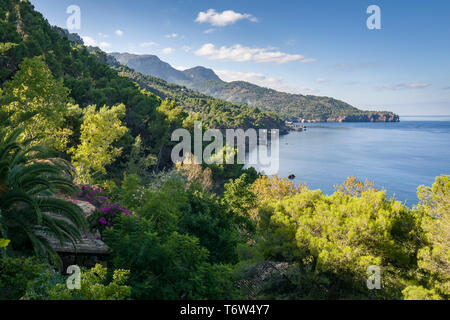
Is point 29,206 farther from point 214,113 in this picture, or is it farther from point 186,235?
point 214,113

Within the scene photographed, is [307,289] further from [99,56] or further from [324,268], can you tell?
[99,56]

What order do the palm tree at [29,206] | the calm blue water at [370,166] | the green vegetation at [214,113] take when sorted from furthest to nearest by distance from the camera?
the green vegetation at [214,113], the calm blue water at [370,166], the palm tree at [29,206]

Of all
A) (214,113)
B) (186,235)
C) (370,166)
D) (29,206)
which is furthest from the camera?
(214,113)

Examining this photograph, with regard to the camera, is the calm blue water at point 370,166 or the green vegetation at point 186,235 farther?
the calm blue water at point 370,166

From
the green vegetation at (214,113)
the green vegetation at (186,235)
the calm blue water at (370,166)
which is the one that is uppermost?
the green vegetation at (214,113)

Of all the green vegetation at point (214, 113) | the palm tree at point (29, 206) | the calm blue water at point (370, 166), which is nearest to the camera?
the palm tree at point (29, 206)

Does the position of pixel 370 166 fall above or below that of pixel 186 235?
below

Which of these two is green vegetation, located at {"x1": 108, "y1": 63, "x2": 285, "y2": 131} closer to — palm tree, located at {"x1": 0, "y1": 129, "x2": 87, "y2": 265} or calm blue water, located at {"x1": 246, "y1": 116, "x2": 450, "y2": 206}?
calm blue water, located at {"x1": 246, "y1": 116, "x2": 450, "y2": 206}

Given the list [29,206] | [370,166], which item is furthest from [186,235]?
[370,166]

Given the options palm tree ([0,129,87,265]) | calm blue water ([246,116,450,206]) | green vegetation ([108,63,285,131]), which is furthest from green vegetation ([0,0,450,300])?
green vegetation ([108,63,285,131])

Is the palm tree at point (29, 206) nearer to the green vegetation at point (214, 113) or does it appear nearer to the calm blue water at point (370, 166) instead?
the calm blue water at point (370, 166)

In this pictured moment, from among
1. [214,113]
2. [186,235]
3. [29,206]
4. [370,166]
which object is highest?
[214,113]

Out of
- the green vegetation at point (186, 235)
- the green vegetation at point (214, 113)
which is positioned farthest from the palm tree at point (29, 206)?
the green vegetation at point (214, 113)
